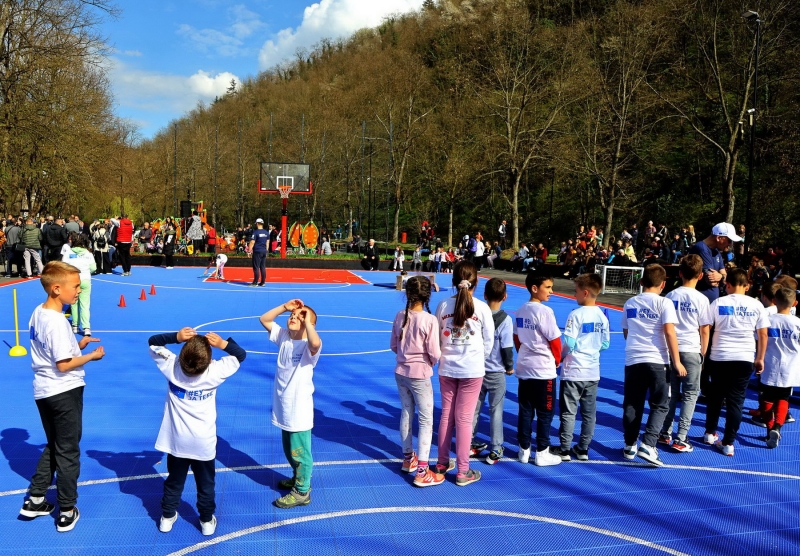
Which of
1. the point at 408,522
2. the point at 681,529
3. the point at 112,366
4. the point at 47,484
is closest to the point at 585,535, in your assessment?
the point at 681,529

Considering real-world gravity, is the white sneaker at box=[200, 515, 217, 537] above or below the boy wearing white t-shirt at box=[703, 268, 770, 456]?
below

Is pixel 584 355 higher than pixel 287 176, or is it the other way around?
pixel 287 176

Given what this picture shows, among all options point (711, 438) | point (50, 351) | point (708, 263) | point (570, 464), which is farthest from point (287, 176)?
point (50, 351)

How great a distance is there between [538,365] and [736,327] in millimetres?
2073

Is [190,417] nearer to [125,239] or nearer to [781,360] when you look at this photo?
[781,360]

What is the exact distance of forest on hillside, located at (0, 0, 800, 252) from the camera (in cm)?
2920

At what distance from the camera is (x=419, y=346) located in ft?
14.9

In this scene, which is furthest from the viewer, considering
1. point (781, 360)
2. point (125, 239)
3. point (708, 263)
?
point (125, 239)

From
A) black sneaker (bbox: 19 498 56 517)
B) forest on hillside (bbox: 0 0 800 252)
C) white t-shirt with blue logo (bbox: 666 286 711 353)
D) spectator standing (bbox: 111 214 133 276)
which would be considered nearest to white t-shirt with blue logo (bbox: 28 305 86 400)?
black sneaker (bbox: 19 498 56 517)

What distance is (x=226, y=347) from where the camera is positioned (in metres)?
3.86

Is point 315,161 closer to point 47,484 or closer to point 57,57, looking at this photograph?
point 57,57

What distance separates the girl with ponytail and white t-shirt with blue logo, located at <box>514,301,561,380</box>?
420 mm

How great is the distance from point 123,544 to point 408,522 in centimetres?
178

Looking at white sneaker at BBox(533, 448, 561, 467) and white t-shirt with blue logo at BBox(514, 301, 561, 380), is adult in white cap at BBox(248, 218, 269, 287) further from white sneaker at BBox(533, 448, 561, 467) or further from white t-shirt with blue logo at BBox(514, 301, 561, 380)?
white sneaker at BBox(533, 448, 561, 467)
